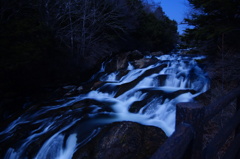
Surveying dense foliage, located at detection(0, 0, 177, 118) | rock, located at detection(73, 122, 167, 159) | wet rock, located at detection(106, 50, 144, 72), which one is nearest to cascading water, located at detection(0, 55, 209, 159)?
rock, located at detection(73, 122, 167, 159)

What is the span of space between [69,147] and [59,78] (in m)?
5.62

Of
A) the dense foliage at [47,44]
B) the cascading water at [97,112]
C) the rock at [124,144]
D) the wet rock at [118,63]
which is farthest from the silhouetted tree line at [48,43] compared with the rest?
the rock at [124,144]

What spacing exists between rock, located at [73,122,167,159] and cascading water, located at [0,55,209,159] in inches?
15.2

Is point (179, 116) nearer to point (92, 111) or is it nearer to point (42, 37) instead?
point (92, 111)

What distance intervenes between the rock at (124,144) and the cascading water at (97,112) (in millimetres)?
385

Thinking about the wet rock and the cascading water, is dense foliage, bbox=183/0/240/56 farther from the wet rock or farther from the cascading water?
the wet rock

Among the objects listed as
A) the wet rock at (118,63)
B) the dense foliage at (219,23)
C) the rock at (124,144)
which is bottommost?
the rock at (124,144)

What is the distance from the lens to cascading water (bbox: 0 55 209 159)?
420 centimetres

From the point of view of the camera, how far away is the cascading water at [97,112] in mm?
4195

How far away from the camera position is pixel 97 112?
5812 millimetres

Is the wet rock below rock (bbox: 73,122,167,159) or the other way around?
the other way around

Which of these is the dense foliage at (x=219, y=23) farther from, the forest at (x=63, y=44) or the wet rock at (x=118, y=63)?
the wet rock at (x=118, y=63)

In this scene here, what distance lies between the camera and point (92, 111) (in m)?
5.88

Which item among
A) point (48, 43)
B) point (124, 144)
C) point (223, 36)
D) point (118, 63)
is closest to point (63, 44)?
point (48, 43)
